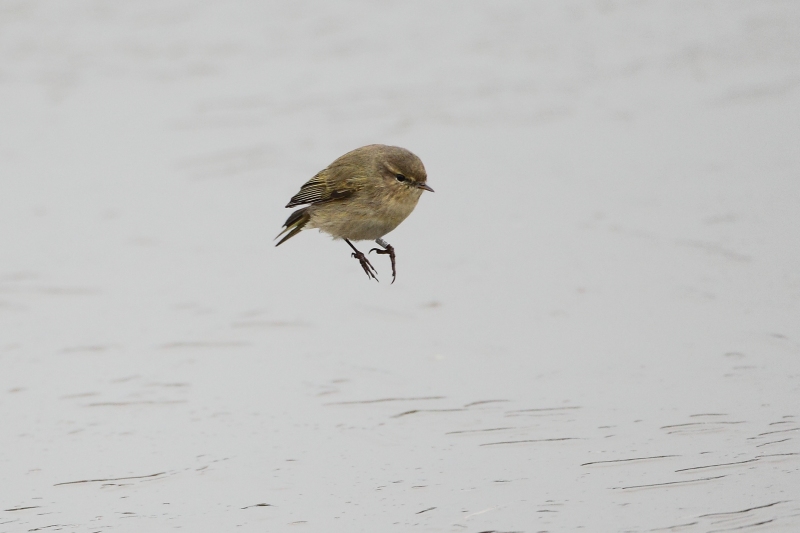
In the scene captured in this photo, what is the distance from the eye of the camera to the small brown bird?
714 cm

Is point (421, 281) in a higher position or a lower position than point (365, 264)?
lower

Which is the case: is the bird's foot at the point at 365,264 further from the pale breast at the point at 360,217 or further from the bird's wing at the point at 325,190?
the bird's wing at the point at 325,190

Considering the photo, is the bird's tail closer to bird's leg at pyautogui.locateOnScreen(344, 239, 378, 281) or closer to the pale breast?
the pale breast

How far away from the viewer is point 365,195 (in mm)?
7293

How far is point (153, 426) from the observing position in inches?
485

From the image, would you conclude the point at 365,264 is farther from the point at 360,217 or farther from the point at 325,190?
the point at 325,190

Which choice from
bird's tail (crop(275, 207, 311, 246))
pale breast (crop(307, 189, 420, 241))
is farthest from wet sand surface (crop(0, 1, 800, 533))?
pale breast (crop(307, 189, 420, 241))

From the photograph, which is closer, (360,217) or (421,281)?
(360,217)

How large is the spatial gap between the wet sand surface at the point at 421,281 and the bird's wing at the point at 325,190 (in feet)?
11.3

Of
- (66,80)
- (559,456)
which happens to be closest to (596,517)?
(559,456)

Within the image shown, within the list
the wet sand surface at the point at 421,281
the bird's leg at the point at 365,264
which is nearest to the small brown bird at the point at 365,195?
the bird's leg at the point at 365,264

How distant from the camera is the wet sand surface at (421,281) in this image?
35.6 ft

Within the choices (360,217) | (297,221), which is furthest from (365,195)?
(297,221)

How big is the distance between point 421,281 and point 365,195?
27.9ft
